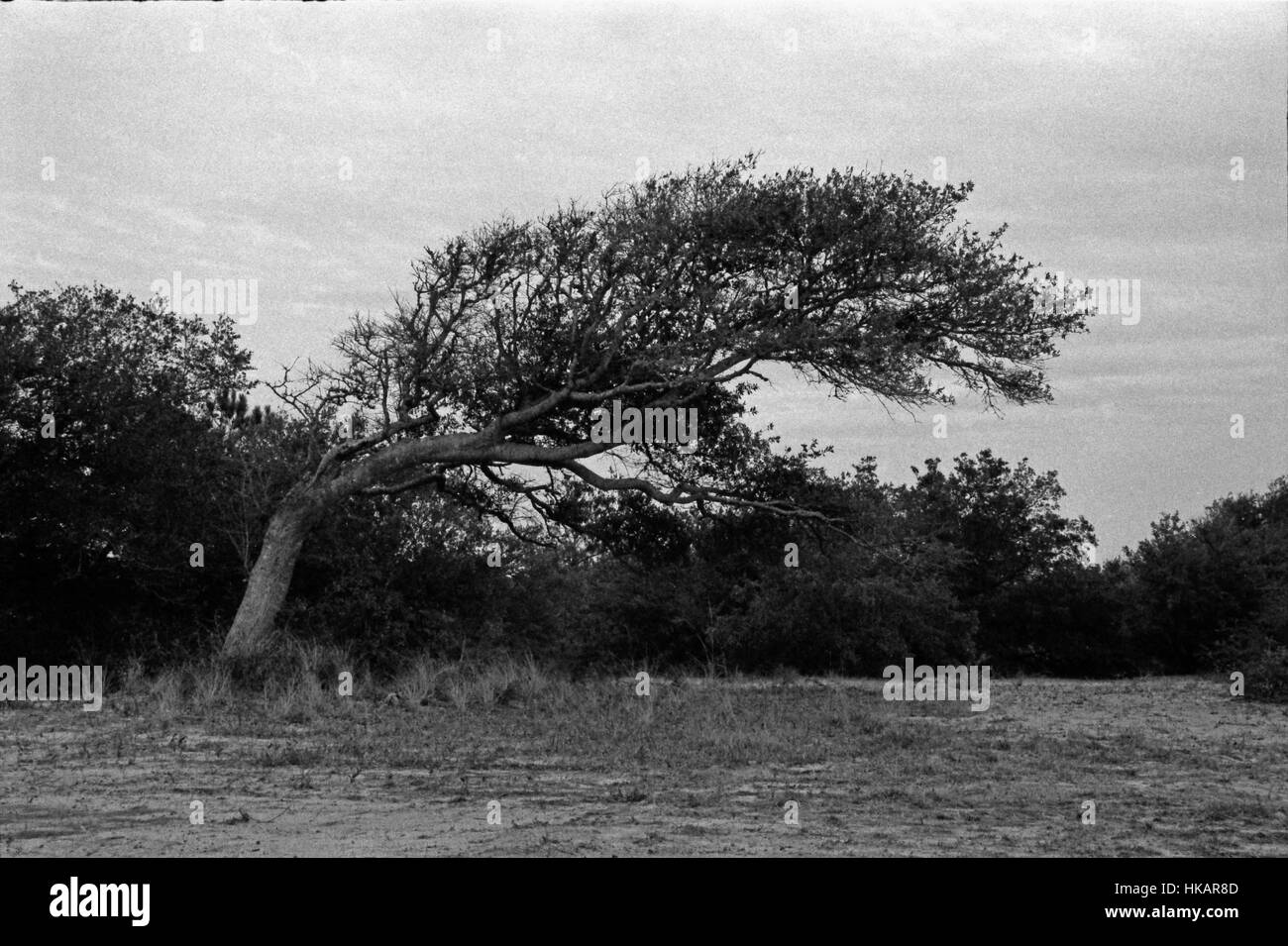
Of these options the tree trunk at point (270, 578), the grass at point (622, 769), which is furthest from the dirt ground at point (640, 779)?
the tree trunk at point (270, 578)

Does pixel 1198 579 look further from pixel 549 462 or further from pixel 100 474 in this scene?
pixel 100 474

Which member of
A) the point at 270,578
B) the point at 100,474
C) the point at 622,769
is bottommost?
the point at 622,769

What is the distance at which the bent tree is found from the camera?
64.2ft

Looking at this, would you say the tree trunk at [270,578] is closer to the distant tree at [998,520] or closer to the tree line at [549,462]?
the tree line at [549,462]

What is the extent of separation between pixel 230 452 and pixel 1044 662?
21463 mm

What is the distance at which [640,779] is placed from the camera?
11.8 meters

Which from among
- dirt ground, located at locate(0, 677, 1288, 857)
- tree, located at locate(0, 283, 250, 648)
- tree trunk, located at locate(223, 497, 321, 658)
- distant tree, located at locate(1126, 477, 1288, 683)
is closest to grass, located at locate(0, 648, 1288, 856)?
dirt ground, located at locate(0, 677, 1288, 857)

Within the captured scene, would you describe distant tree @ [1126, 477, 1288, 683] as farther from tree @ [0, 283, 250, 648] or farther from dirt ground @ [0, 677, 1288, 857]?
tree @ [0, 283, 250, 648]

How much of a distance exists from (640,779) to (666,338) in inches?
406

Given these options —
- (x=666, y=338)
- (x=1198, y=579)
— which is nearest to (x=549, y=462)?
(x=666, y=338)

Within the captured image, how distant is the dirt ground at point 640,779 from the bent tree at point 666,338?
15.0 ft

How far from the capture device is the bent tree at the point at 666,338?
19578mm
